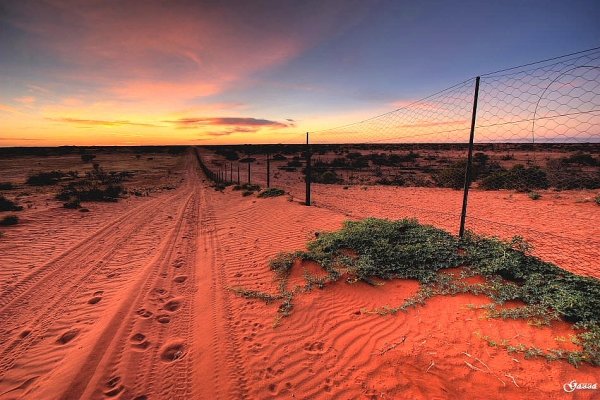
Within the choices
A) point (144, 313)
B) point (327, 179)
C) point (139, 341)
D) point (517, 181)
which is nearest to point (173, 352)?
point (139, 341)

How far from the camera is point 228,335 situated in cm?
443

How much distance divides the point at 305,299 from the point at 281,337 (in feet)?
3.25

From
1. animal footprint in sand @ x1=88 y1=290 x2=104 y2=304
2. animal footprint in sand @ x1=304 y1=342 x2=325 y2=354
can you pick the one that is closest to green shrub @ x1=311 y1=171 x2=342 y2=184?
animal footprint in sand @ x1=88 y1=290 x2=104 y2=304

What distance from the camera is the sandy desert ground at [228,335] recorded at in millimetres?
3402

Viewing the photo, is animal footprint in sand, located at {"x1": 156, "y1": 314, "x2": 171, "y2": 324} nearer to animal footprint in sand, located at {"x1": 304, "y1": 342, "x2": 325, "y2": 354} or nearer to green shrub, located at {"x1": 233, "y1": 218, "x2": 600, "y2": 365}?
green shrub, located at {"x1": 233, "y1": 218, "x2": 600, "y2": 365}

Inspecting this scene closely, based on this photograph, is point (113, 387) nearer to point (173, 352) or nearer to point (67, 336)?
point (173, 352)

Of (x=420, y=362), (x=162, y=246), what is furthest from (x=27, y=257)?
(x=420, y=362)

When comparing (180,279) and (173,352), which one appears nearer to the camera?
(173,352)

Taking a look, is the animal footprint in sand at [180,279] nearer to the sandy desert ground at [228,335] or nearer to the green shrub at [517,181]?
the sandy desert ground at [228,335]

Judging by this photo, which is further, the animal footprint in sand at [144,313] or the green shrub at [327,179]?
the green shrub at [327,179]

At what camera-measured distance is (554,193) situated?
1538 cm

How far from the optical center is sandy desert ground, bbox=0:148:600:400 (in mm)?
3402

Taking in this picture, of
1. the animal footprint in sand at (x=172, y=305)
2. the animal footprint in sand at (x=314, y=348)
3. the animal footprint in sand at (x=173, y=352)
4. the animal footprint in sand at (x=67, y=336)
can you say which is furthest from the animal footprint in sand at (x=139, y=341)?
the animal footprint in sand at (x=314, y=348)

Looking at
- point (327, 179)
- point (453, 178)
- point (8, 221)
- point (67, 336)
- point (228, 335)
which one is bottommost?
point (67, 336)
